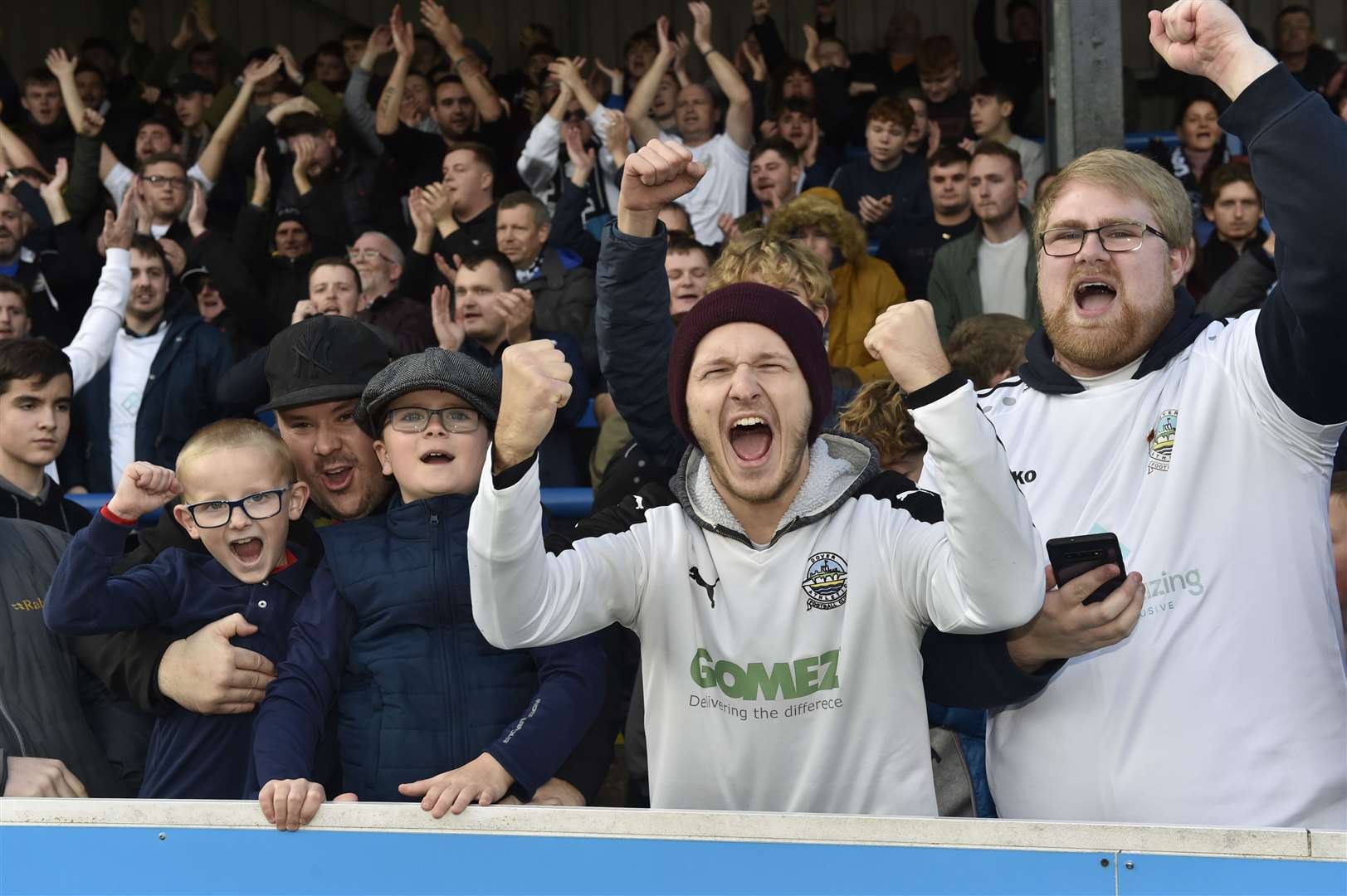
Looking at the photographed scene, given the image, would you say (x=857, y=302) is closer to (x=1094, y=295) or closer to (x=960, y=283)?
(x=960, y=283)

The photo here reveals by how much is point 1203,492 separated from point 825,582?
660 millimetres

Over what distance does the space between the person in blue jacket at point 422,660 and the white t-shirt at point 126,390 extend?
363 cm

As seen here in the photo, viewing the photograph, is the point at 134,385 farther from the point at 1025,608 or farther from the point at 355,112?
the point at 1025,608

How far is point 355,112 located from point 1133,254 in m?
7.33

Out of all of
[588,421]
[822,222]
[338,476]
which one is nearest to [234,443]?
[338,476]

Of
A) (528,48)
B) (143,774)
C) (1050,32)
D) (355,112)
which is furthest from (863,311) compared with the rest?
(528,48)

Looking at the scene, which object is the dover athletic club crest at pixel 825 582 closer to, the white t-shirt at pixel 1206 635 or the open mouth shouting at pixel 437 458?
the white t-shirt at pixel 1206 635

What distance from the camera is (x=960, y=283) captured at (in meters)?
6.37

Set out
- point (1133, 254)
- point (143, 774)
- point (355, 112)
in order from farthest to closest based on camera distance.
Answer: point (355, 112), point (143, 774), point (1133, 254)

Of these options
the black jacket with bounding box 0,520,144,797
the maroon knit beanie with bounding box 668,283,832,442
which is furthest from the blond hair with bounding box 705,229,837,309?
the black jacket with bounding box 0,520,144,797

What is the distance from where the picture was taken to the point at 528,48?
40.1ft

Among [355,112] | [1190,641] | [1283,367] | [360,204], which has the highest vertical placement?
[355,112]

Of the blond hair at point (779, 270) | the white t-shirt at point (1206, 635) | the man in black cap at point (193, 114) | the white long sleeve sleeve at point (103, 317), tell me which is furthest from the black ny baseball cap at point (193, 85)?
the white t-shirt at point (1206, 635)

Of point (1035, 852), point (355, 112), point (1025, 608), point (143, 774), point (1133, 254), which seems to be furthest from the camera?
point (355, 112)
